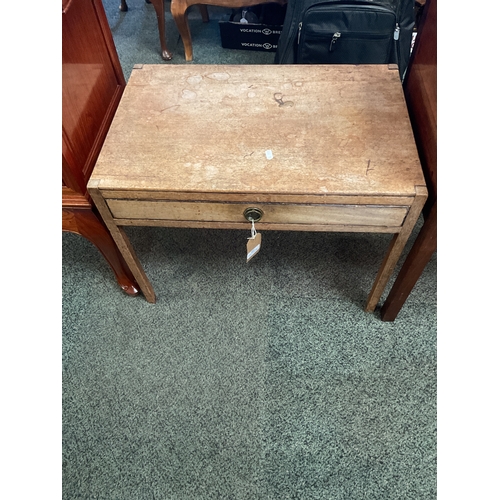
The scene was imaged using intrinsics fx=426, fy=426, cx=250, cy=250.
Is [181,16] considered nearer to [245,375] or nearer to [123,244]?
[123,244]

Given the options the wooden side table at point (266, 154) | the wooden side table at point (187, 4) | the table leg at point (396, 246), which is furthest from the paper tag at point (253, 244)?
the wooden side table at point (187, 4)

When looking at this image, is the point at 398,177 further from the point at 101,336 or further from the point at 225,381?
the point at 101,336

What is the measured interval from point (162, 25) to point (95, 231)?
1128 millimetres

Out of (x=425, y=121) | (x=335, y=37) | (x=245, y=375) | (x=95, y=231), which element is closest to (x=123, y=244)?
(x=95, y=231)

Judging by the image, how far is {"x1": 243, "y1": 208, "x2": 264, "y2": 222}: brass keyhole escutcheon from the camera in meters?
0.84

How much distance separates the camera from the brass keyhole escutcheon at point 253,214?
0.84 meters

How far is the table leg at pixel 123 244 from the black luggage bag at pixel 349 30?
849mm

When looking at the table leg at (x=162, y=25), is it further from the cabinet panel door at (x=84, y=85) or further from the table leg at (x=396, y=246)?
the table leg at (x=396, y=246)

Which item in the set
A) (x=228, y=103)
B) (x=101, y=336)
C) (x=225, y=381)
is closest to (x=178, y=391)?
(x=225, y=381)

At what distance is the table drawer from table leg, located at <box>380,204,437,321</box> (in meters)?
0.06

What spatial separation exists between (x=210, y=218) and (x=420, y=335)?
667mm

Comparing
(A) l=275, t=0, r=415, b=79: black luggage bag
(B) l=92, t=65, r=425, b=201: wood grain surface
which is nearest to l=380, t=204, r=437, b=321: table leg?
(B) l=92, t=65, r=425, b=201: wood grain surface
